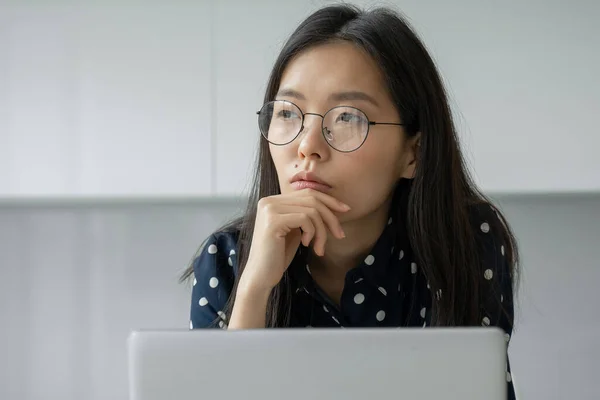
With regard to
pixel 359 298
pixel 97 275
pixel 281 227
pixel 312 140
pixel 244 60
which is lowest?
pixel 97 275

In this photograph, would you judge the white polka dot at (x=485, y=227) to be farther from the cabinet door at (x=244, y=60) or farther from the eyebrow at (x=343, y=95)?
the cabinet door at (x=244, y=60)

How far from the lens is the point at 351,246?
133 centimetres

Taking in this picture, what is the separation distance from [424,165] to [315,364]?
719 millimetres

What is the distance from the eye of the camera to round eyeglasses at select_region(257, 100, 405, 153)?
3.92ft

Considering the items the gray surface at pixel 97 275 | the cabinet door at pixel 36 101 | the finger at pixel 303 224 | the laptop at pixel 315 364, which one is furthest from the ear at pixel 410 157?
the gray surface at pixel 97 275

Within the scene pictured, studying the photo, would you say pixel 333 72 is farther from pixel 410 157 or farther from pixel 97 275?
pixel 97 275

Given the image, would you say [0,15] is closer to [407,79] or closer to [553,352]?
[407,79]

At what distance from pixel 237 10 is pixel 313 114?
1.00 metres

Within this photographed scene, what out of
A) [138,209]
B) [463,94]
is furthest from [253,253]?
[138,209]

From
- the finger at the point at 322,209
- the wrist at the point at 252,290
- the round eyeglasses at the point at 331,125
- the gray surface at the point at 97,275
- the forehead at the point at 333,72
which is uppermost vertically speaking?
the forehead at the point at 333,72

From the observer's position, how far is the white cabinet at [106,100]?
214 centimetres

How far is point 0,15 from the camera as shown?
2170 mm

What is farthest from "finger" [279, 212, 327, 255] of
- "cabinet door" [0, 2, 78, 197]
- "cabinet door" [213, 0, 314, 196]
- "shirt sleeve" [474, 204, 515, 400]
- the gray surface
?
the gray surface

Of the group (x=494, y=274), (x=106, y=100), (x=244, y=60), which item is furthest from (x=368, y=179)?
(x=106, y=100)
